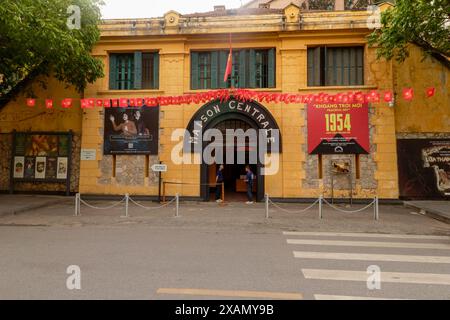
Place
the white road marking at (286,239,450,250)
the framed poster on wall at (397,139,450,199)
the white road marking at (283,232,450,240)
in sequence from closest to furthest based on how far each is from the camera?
the white road marking at (286,239,450,250), the white road marking at (283,232,450,240), the framed poster on wall at (397,139,450,199)

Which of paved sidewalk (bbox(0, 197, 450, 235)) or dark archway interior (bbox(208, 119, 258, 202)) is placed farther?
dark archway interior (bbox(208, 119, 258, 202))

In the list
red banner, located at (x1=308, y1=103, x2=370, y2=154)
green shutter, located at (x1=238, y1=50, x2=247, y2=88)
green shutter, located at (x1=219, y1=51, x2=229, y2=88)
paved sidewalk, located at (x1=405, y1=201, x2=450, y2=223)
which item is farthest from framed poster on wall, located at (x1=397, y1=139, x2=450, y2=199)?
green shutter, located at (x1=219, y1=51, x2=229, y2=88)

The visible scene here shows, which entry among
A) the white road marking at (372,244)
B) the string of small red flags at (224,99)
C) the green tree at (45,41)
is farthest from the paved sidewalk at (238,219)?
the green tree at (45,41)

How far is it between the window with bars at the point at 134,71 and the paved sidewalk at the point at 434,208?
12778 mm

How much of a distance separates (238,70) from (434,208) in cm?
1025

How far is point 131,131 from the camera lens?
16.4 metres

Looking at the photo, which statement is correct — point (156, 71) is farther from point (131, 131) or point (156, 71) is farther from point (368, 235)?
point (368, 235)

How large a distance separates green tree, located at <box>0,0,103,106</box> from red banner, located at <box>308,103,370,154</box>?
10.2m

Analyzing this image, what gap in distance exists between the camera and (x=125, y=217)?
11.3m

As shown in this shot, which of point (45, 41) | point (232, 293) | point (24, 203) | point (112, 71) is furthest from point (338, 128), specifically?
point (24, 203)

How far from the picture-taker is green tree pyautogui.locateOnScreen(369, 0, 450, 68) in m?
11.0

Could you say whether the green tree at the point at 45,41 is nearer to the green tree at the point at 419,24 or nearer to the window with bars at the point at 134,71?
the window with bars at the point at 134,71

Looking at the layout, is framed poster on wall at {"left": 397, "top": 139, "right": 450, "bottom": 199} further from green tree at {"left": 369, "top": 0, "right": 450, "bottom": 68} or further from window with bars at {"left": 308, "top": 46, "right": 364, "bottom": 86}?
green tree at {"left": 369, "top": 0, "right": 450, "bottom": 68}
